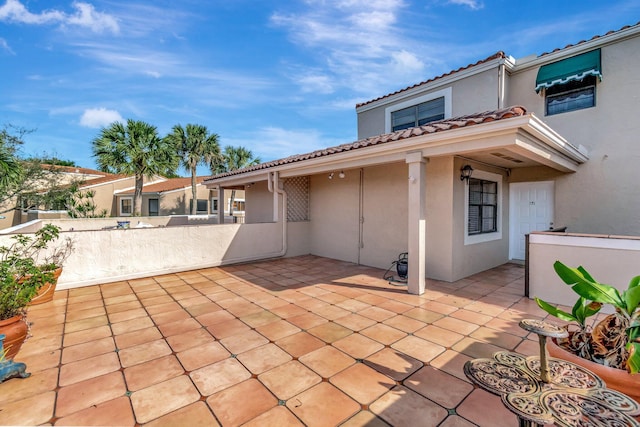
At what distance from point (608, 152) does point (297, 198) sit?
867cm

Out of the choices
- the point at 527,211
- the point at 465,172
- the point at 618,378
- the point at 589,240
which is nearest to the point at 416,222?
the point at 465,172

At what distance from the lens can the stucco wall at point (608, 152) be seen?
6477mm

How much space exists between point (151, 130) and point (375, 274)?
1705cm

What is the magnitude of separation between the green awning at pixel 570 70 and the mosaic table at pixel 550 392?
8.16 meters

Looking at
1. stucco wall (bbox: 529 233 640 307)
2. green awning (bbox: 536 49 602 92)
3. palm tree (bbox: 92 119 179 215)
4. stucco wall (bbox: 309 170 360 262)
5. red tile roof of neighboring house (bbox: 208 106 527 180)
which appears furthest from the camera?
palm tree (bbox: 92 119 179 215)

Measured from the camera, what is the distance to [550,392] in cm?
168

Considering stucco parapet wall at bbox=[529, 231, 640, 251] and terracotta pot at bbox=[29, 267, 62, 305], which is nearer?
stucco parapet wall at bbox=[529, 231, 640, 251]

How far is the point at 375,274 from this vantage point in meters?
7.08

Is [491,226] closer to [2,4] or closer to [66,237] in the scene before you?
[66,237]

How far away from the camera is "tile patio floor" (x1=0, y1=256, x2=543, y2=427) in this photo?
2285 mm

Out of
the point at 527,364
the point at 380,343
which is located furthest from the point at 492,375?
A: the point at 380,343

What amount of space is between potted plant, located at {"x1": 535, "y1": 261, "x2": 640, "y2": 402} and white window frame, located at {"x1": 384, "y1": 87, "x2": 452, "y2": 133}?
24.9 feet

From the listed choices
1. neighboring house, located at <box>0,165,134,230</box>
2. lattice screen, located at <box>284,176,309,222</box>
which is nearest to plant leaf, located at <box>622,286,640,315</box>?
lattice screen, located at <box>284,176,309,222</box>

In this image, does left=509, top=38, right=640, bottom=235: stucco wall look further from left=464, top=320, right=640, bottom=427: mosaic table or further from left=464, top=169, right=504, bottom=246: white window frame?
left=464, top=320, right=640, bottom=427: mosaic table
